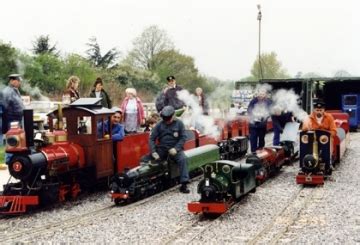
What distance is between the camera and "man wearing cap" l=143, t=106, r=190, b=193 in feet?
38.7

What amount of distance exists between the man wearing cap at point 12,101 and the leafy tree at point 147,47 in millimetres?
31130

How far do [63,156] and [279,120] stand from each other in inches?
264

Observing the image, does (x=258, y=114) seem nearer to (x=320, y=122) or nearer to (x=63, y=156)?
(x=320, y=122)

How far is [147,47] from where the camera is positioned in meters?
43.4

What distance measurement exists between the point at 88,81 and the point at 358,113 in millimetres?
12480

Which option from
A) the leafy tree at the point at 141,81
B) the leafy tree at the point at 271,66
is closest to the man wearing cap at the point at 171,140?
the leafy tree at the point at 141,81

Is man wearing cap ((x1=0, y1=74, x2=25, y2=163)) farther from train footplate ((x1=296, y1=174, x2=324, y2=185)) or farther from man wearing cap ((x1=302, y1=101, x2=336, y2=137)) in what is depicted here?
man wearing cap ((x1=302, y1=101, x2=336, y2=137))

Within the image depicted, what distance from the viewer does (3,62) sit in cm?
1505

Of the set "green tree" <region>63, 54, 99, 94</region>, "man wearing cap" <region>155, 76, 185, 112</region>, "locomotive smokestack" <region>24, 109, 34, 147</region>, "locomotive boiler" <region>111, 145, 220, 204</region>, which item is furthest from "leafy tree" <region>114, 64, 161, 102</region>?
"locomotive smokestack" <region>24, 109, 34, 147</region>

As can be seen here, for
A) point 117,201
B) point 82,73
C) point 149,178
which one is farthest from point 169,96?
point 82,73

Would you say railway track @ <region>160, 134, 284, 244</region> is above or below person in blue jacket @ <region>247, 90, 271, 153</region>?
below

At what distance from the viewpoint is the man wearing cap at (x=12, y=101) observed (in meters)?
11.8

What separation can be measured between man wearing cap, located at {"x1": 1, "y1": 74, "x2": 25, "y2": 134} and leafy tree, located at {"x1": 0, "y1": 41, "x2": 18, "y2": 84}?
10.6 feet

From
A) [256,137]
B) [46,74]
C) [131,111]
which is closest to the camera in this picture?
[131,111]
